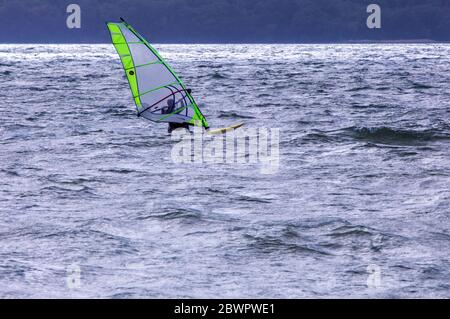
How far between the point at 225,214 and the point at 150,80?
6.89 meters

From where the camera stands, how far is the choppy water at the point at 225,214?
941 centimetres

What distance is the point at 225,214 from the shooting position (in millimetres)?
12852

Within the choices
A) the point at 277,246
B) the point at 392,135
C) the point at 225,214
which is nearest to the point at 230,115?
the point at 392,135

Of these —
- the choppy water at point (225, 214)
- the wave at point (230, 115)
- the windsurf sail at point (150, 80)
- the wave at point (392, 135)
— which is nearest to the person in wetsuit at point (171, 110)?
the windsurf sail at point (150, 80)

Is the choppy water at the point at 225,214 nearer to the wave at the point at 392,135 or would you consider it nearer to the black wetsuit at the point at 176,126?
the wave at the point at 392,135

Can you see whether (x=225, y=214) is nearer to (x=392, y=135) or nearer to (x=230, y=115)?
(x=392, y=135)

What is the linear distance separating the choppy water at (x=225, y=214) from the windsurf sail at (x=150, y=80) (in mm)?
1270

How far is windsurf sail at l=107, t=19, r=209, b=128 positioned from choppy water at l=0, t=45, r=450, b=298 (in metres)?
1.27

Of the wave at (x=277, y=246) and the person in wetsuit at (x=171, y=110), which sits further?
the person in wetsuit at (x=171, y=110)

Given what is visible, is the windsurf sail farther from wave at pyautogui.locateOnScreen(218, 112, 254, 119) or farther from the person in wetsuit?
wave at pyautogui.locateOnScreen(218, 112, 254, 119)

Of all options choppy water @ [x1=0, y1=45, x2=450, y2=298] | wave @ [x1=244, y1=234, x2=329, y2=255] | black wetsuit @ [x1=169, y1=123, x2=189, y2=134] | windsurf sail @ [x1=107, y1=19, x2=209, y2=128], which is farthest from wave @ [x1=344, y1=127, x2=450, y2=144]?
wave @ [x1=244, y1=234, x2=329, y2=255]

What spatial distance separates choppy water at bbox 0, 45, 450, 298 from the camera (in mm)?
9414

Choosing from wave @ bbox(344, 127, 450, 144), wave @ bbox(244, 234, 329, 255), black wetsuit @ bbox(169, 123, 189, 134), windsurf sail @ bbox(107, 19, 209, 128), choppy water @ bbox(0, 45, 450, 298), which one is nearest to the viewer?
choppy water @ bbox(0, 45, 450, 298)
